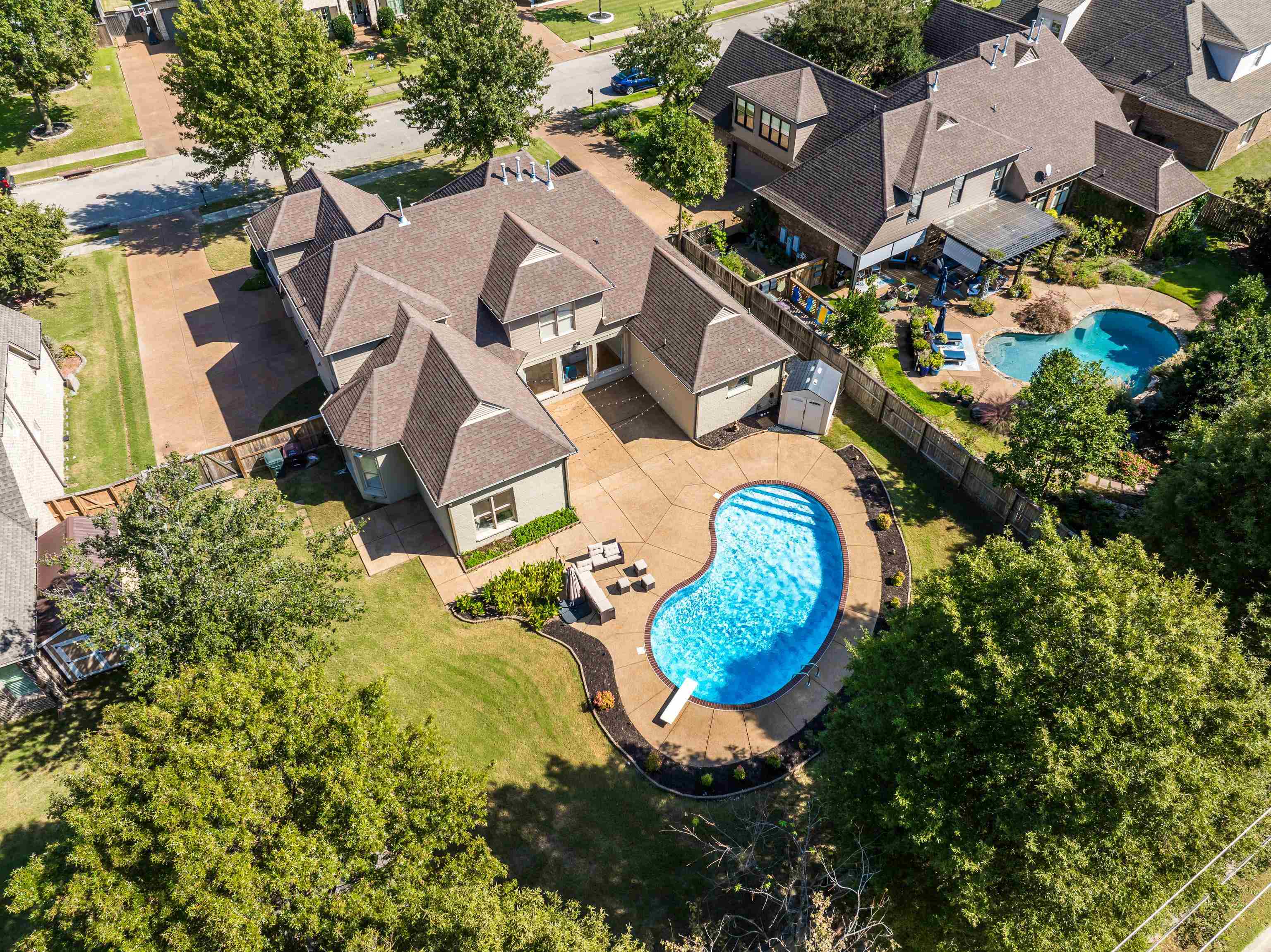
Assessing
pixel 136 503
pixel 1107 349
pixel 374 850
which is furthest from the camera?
pixel 1107 349

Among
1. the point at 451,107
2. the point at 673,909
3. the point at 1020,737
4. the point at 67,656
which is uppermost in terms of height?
the point at 451,107

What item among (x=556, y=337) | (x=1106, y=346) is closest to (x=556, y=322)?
(x=556, y=337)

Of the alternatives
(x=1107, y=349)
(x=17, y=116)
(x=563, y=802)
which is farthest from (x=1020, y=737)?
(x=17, y=116)

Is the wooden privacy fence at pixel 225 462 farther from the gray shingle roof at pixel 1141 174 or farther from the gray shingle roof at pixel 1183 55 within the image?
the gray shingle roof at pixel 1183 55

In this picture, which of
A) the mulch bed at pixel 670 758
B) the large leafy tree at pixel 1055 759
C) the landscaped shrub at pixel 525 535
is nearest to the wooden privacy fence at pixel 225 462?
the landscaped shrub at pixel 525 535

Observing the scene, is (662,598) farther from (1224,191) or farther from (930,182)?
(1224,191)

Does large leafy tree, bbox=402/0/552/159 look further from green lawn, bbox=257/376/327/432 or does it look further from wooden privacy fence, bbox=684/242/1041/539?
green lawn, bbox=257/376/327/432
